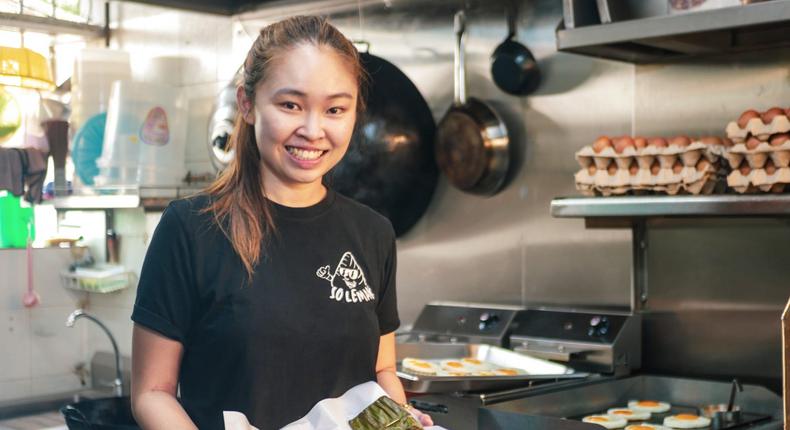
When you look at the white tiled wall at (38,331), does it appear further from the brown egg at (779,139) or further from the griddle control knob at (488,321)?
the brown egg at (779,139)

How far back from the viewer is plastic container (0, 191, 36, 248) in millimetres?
3262

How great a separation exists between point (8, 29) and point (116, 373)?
1.21m

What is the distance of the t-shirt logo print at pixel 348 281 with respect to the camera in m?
1.40

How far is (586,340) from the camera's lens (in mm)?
2611

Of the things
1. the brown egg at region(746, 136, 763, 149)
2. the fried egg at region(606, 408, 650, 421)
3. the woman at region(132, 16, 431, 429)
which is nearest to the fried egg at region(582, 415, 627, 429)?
the fried egg at region(606, 408, 650, 421)

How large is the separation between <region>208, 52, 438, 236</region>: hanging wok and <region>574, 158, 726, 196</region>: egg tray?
0.69 meters

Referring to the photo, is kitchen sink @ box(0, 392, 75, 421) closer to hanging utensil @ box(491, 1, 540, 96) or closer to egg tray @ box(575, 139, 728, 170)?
hanging utensil @ box(491, 1, 540, 96)

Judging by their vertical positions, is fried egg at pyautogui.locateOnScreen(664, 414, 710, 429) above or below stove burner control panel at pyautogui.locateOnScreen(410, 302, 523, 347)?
below

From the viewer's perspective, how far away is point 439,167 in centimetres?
311

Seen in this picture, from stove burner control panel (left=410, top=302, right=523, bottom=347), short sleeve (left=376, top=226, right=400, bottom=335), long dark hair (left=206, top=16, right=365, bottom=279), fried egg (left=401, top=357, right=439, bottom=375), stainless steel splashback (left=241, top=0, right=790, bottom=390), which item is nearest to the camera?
long dark hair (left=206, top=16, right=365, bottom=279)

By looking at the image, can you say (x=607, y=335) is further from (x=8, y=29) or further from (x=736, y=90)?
(x=8, y=29)

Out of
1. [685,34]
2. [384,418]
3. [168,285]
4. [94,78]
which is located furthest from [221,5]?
[384,418]

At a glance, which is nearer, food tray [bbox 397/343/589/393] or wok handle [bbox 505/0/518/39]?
food tray [bbox 397/343/589/393]

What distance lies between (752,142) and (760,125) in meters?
0.04
